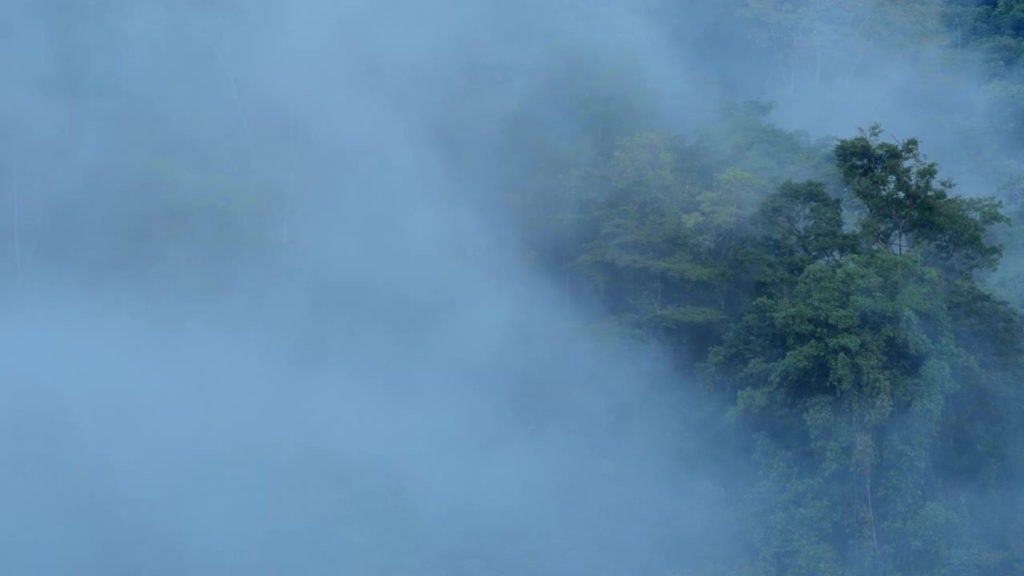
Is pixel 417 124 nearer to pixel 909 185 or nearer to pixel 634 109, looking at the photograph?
pixel 634 109

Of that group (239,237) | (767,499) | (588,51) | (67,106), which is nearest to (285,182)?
(239,237)

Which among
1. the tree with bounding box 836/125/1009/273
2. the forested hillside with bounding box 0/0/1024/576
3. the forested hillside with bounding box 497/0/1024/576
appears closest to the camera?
the forested hillside with bounding box 497/0/1024/576

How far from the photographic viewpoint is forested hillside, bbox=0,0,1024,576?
29.2 feet

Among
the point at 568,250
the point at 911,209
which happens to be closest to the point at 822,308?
the point at 911,209

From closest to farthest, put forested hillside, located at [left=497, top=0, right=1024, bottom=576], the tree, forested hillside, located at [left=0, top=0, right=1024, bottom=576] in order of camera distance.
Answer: forested hillside, located at [left=497, top=0, right=1024, bottom=576], forested hillside, located at [left=0, top=0, right=1024, bottom=576], the tree

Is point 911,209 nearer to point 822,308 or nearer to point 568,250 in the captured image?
point 822,308

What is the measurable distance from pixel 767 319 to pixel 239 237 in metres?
5.91

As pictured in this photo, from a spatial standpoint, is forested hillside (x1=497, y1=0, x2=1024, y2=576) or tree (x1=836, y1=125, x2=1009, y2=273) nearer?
forested hillside (x1=497, y1=0, x2=1024, y2=576)

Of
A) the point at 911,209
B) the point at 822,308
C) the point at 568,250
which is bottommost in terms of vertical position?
the point at 822,308

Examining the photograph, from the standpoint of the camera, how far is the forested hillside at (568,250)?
891 centimetres

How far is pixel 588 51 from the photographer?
13.9 m

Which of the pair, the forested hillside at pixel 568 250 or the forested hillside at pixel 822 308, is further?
the forested hillside at pixel 568 250

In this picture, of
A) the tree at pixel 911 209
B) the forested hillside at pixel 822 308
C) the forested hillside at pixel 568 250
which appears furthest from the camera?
the tree at pixel 911 209

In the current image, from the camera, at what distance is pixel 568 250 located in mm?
12898
